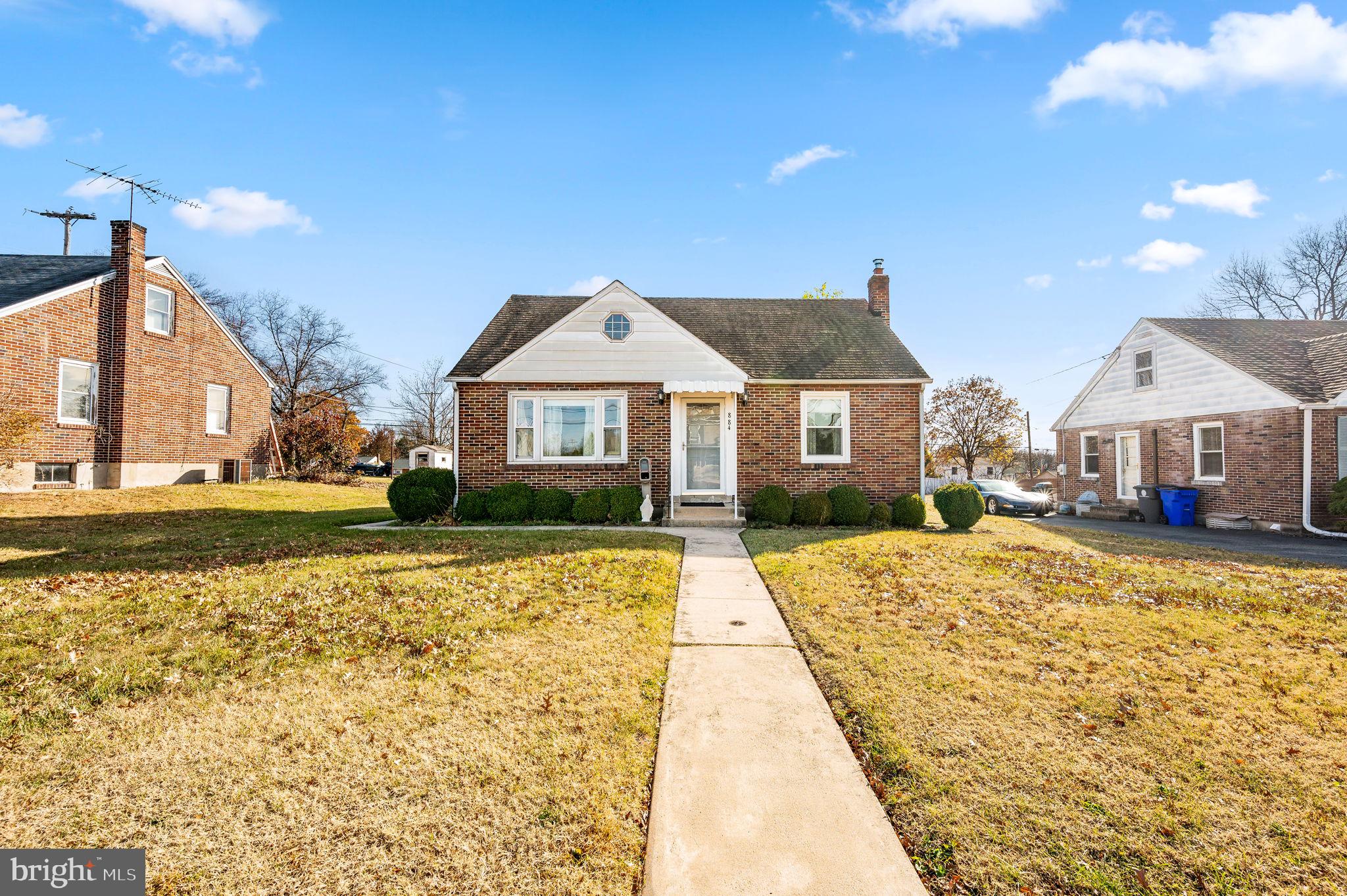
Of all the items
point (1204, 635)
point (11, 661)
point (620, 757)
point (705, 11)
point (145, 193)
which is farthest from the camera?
point (145, 193)

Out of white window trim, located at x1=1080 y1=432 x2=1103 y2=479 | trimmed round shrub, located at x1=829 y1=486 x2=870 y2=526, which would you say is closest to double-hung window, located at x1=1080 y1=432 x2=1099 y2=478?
white window trim, located at x1=1080 y1=432 x2=1103 y2=479

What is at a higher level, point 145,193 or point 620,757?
point 145,193

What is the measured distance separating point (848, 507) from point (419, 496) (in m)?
9.40

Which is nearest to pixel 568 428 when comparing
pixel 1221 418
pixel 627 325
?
pixel 627 325

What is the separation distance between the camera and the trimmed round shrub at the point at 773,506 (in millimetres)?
12898

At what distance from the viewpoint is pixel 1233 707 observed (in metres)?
3.85

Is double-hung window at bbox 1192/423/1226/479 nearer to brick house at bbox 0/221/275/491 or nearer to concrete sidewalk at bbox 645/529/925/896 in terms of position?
concrete sidewalk at bbox 645/529/925/896

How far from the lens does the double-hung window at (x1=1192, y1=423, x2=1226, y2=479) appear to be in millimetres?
15633

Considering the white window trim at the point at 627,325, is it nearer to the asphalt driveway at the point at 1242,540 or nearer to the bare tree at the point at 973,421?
the asphalt driveway at the point at 1242,540

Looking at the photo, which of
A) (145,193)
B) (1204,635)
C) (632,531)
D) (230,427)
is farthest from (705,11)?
(230,427)

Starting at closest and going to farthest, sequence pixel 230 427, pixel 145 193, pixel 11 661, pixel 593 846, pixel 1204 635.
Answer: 1. pixel 593 846
2. pixel 11 661
3. pixel 1204 635
4. pixel 145 193
5. pixel 230 427

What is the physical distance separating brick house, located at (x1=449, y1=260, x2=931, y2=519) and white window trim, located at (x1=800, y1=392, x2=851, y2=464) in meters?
0.03

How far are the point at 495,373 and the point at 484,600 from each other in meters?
8.56

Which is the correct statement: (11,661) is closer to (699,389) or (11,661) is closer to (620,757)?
(620,757)
